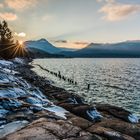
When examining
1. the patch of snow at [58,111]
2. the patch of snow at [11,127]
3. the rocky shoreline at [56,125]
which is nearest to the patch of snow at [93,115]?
the rocky shoreline at [56,125]

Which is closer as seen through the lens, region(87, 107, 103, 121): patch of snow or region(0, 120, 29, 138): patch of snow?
region(0, 120, 29, 138): patch of snow

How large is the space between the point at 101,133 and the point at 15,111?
23.8 ft

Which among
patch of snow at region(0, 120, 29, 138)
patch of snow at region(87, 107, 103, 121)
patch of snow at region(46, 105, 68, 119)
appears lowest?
patch of snow at region(87, 107, 103, 121)

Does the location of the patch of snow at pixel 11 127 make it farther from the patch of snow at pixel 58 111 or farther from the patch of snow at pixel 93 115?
the patch of snow at pixel 93 115

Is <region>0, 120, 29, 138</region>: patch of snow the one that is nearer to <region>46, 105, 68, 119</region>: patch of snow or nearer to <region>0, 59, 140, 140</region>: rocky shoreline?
<region>0, 59, 140, 140</region>: rocky shoreline

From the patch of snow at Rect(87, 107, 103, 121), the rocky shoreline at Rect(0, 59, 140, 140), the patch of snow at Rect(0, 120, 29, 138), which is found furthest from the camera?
the patch of snow at Rect(87, 107, 103, 121)

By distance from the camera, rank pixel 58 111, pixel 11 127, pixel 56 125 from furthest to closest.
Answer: pixel 58 111 → pixel 11 127 → pixel 56 125

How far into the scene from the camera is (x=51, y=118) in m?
17.7

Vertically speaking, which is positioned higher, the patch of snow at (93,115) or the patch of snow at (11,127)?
the patch of snow at (11,127)

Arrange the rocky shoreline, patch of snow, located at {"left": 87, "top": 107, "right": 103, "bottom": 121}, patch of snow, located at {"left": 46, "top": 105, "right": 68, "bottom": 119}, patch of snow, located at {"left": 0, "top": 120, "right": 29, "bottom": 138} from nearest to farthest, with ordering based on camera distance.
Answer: the rocky shoreline < patch of snow, located at {"left": 0, "top": 120, "right": 29, "bottom": 138} < patch of snow, located at {"left": 46, "top": 105, "right": 68, "bottom": 119} < patch of snow, located at {"left": 87, "top": 107, "right": 103, "bottom": 121}

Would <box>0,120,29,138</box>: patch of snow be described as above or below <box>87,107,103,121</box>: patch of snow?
above

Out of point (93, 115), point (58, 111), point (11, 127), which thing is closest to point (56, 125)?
point (11, 127)

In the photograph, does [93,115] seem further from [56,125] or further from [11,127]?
[11,127]

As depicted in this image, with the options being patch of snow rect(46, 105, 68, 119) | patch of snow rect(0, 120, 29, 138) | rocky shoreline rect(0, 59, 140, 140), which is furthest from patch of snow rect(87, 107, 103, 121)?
patch of snow rect(0, 120, 29, 138)
